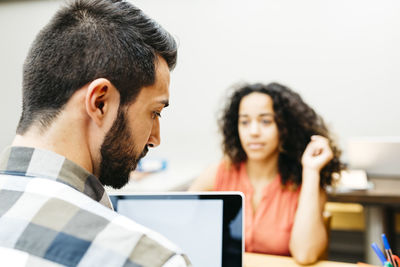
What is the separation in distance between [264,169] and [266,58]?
1.55 metres

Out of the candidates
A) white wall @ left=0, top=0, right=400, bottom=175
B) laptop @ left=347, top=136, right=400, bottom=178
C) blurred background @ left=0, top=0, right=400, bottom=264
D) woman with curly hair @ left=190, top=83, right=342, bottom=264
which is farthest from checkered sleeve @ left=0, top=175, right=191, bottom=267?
white wall @ left=0, top=0, right=400, bottom=175

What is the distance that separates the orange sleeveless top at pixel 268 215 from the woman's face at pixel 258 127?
0.12 metres

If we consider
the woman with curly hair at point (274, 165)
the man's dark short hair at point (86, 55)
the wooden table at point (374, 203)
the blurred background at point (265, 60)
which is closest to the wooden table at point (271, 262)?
the woman with curly hair at point (274, 165)

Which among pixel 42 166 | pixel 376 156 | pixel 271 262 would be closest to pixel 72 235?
pixel 42 166

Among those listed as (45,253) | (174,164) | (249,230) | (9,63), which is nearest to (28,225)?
(45,253)

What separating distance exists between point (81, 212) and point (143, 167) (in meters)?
1.83

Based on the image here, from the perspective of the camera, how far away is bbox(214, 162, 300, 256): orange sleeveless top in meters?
1.25

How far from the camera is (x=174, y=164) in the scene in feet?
9.53

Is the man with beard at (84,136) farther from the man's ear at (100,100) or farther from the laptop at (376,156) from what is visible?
the laptop at (376,156)

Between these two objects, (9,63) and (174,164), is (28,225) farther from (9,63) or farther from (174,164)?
(9,63)

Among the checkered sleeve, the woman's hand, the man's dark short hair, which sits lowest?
the woman's hand

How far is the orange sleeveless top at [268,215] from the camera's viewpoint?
1.25m

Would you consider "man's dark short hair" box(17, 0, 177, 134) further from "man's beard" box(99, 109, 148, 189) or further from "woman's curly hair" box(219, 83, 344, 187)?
"woman's curly hair" box(219, 83, 344, 187)

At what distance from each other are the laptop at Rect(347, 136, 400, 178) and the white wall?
1.37 ft
